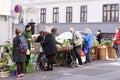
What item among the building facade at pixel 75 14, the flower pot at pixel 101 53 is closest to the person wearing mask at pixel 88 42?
the flower pot at pixel 101 53

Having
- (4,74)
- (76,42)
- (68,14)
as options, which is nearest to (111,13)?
(68,14)

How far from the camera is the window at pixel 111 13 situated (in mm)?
39781

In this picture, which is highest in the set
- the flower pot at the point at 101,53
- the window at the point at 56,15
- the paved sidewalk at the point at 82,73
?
the window at the point at 56,15

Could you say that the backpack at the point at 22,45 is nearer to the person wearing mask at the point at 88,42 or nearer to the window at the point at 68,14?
the person wearing mask at the point at 88,42

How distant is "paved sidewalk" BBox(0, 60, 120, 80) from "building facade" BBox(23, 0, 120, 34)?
22.4m

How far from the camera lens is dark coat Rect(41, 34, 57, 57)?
15.4 metres

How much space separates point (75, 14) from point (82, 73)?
28274 mm

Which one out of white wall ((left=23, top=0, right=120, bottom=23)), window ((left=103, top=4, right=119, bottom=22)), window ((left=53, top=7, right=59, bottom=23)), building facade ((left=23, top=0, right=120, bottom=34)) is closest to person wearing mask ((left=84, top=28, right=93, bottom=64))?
building facade ((left=23, top=0, right=120, bottom=34))

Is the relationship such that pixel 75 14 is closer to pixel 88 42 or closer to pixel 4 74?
pixel 88 42

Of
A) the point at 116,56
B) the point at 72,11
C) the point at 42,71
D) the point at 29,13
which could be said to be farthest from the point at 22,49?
the point at 29,13

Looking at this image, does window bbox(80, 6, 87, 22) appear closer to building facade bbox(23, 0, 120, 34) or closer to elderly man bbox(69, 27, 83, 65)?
building facade bbox(23, 0, 120, 34)

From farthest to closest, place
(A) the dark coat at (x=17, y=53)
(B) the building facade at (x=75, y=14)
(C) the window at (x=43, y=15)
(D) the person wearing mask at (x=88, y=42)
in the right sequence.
A: (C) the window at (x=43, y=15) < (B) the building facade at (x=75, y=14) < (D) the person wearing mask at (x=88, y=42) < (A) the dark coat at (x=17, y=53)

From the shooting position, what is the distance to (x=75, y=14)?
142ft

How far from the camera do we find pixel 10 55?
1466 centimetres
